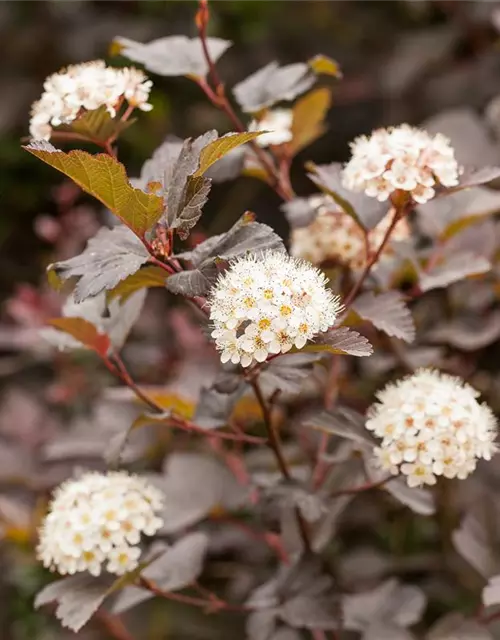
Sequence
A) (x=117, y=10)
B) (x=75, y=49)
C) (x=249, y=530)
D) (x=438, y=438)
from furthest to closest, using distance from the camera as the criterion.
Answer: (x=117, y=10), (x=75, y=49), (x=249, y=530), (x=438, y=438)

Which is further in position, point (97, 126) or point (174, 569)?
point (174, 569)

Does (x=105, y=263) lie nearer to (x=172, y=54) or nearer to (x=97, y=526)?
(x=97, y=526)

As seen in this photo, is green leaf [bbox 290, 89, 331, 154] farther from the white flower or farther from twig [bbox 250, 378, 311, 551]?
twig [bbox 250, 378, 311, 551]

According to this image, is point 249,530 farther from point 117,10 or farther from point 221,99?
point 117,10

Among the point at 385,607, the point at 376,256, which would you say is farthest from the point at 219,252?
the point at 385,607

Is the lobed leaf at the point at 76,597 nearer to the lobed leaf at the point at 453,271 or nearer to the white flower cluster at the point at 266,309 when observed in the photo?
the white flower cluster at the point at 266,309

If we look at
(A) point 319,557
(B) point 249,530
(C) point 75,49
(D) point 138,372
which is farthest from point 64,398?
(C) point 75,49

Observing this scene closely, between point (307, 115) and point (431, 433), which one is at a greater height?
point (307, 115)
